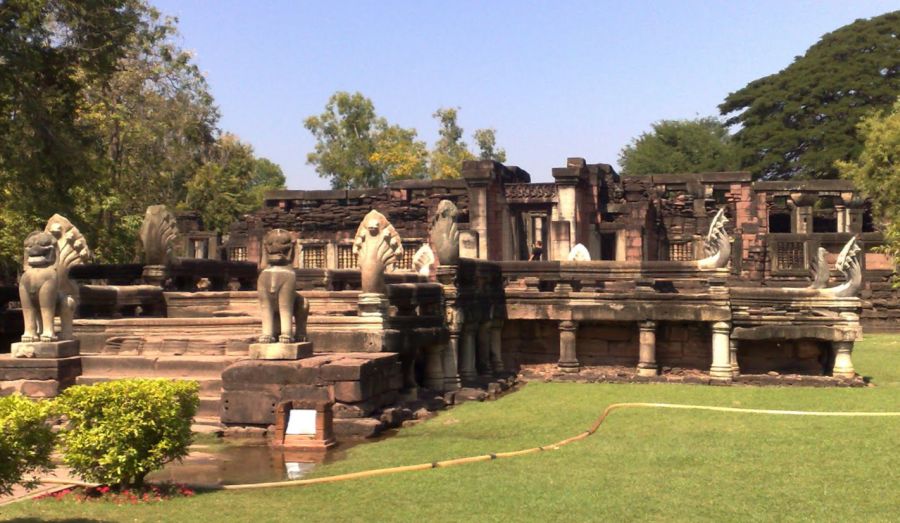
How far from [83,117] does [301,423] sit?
20.9 m

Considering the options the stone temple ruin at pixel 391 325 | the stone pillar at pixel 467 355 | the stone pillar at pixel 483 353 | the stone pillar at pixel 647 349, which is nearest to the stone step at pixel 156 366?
the stone temple ruin at pixel 391 325

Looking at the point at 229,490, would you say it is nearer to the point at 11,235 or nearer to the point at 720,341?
the point at 720,341

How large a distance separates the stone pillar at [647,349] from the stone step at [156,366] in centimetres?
742

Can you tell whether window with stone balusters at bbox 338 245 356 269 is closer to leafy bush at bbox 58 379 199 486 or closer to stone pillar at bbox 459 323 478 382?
stone pillar at bbox 459 323 478 382

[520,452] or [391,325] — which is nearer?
[520,452]

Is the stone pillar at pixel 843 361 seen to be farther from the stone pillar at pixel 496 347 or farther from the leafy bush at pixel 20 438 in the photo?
the leafy bush at pixel 20 438

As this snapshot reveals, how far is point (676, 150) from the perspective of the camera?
62031 mm

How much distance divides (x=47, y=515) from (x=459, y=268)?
884 centimetres

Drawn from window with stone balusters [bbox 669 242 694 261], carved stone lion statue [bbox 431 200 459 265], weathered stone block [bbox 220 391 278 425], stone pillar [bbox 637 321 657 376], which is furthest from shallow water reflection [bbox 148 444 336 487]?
window with stone balusters [bbox 669 242 694 261]

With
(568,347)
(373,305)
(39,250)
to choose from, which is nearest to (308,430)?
(373,305)

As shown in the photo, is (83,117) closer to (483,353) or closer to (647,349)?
(483,353)

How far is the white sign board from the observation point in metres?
9.66

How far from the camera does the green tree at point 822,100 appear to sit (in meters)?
49.2

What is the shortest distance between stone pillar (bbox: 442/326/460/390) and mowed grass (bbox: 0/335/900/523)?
1.54m
